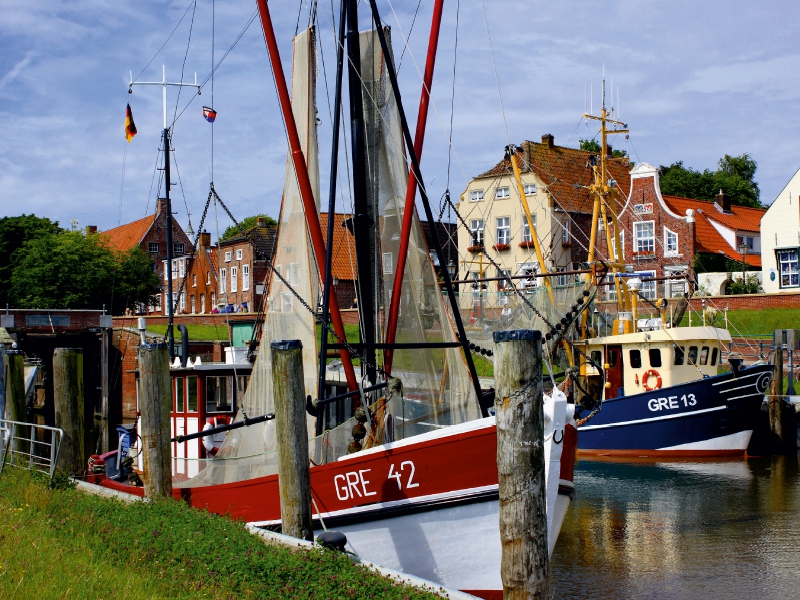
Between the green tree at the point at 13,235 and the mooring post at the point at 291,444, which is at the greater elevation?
the green tree at the point at 13,235

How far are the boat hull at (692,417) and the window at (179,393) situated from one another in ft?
48.4

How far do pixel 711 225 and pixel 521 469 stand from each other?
44.0 meters

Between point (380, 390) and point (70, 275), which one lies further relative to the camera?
point (70, 275)

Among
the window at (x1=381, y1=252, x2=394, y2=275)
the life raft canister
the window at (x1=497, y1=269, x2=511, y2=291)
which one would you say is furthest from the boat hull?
the life raft canister

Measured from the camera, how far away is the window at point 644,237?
1779 inches

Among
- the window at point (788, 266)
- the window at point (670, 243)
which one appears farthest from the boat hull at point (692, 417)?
the window at point (670, 243)

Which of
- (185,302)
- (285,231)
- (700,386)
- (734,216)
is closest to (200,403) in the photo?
(285,231)

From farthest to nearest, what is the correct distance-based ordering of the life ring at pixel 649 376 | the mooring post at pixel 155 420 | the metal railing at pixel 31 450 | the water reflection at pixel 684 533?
the life ring at pixel 649 376, the water reflection at pixel 684 533, the metal railing at pixel 31 450, the mooring post at pixel 155 420

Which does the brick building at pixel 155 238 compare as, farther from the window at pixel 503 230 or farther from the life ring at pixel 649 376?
the life ring at pixel 649 376

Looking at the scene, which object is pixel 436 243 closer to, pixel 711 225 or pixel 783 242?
pixel 783 242

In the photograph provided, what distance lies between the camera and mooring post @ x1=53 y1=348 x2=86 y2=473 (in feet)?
42.3

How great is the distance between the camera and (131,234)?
8500 centimetres

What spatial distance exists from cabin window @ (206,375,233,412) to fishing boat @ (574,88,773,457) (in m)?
11.2

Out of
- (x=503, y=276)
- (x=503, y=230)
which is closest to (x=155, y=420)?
(x=503, y=276)
